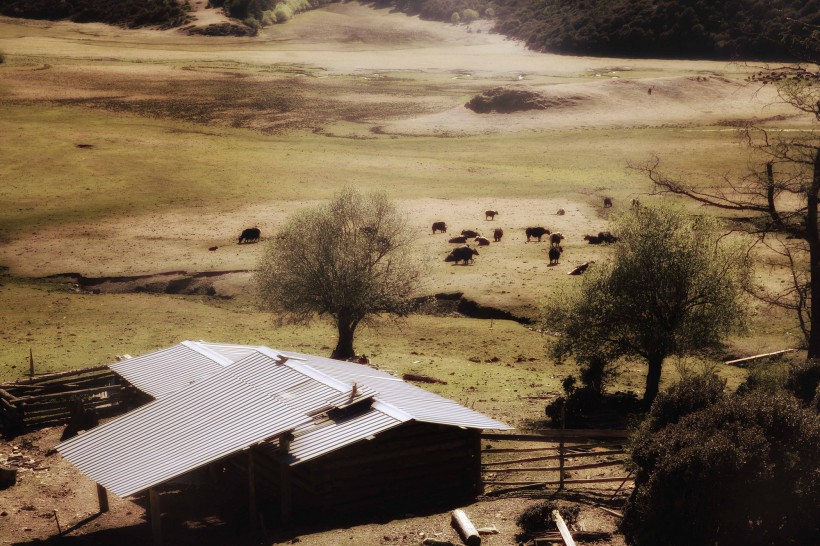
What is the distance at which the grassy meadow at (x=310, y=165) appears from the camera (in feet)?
150

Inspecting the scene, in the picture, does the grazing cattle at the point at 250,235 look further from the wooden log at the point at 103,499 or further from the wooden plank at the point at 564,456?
the wooden log at the point at 103,499

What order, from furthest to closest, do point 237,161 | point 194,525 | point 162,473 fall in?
point 237,161
point 194,525
point 162,473

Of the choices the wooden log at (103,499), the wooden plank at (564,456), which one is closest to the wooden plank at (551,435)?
the wooden plank at (564,456)

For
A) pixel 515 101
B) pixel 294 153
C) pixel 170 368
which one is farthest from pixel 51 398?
pixel 515 101

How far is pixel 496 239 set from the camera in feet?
205

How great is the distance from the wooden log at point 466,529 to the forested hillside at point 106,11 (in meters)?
130

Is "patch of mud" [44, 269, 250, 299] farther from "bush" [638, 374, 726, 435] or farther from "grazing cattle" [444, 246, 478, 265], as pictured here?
"bush" [638, 374, 726, 435]

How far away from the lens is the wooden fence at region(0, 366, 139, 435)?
107ft

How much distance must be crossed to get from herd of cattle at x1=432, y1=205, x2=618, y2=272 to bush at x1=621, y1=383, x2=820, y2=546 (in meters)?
34.6

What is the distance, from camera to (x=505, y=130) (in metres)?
105

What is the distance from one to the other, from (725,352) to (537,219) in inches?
1093

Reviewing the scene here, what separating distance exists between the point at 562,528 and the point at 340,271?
22.1 m

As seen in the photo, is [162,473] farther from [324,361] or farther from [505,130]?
[505,130]

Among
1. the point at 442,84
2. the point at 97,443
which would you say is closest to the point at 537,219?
the point at 97,443
